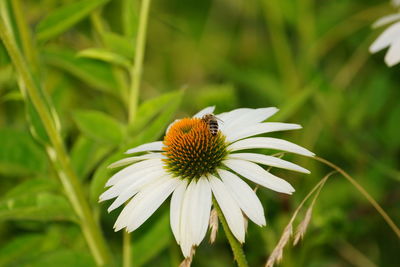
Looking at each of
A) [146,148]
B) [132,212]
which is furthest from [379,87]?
[132,212]

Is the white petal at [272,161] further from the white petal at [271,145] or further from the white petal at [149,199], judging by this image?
the white petal at [149,199]

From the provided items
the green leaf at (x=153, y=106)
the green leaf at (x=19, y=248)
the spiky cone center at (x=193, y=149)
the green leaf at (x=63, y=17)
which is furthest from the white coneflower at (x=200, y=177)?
the green leaf at (x=19, y=248)

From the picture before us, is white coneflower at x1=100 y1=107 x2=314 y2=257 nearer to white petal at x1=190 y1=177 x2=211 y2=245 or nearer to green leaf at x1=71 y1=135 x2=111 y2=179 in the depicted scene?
white petal at x1=190 y1=177 x2=211 y2=245

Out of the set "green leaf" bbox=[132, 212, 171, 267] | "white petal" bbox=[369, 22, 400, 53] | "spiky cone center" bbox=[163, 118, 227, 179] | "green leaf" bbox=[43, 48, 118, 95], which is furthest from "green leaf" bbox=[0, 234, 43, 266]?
"white petal" bbox=[369, 22, 400, 53]

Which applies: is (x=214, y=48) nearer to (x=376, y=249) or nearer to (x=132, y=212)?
(x=376, y=249)

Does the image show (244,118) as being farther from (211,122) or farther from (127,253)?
(127,253)

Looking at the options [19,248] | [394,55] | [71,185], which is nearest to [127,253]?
[71,185]
